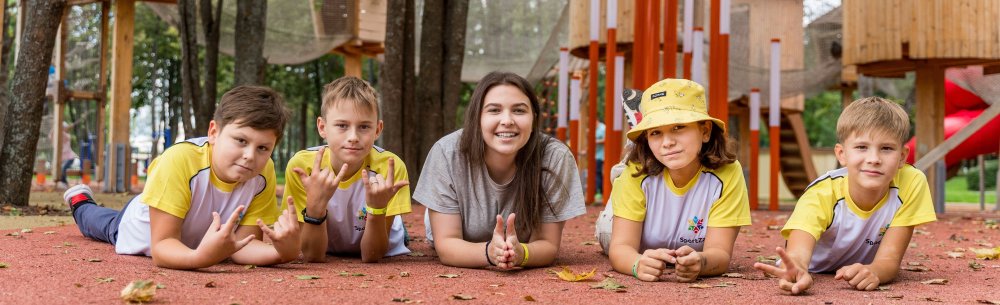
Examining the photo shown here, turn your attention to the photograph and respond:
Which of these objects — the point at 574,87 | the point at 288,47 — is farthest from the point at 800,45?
the point at 288,47

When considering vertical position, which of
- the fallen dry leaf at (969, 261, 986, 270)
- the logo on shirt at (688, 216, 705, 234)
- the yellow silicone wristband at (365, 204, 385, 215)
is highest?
the yellow silicone wristband at (365, 204, 385, 215)

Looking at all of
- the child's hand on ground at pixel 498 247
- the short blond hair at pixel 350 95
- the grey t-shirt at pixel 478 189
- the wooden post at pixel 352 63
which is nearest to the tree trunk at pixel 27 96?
the short blond hair at pixel 350 95

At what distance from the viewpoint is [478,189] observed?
437 cm

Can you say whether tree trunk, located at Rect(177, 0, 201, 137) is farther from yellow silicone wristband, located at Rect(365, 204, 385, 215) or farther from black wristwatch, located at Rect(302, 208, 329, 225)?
yellow silicone wristband, located at Rect(365, 204, 385, 215)

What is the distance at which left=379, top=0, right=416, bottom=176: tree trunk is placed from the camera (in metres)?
9.54

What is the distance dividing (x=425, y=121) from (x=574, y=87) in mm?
1716

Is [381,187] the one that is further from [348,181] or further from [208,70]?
[208,70]

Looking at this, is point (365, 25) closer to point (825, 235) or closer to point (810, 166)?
point (810, 166)

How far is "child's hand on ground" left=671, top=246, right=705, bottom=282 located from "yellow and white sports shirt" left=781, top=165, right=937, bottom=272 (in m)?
0.43

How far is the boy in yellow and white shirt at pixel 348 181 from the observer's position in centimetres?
399

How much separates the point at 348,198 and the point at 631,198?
1.28 metres

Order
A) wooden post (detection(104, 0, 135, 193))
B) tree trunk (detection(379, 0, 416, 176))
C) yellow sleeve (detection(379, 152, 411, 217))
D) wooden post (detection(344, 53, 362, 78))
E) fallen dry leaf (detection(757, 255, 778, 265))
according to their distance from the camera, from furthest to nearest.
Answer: wooden post (detection(344, 53, 362, 78)) < wooden post (detection(104, 0, 135, 193)) < tree trunk (detection(379, 0, 416, 176)) < fallen dry leaf (detection(757, 255, 778, 265)) < yellow sleeve (detection(379, 152, 411, 217))

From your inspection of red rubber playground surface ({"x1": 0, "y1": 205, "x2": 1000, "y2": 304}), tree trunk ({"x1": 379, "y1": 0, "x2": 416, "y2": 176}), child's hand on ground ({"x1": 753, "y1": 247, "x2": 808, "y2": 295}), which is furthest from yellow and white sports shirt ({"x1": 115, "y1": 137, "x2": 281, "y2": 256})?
tree trunk ({"x1": 379, "y1": 0, "x2": 416, "y2": 176})

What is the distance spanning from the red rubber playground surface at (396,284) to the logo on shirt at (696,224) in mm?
281
